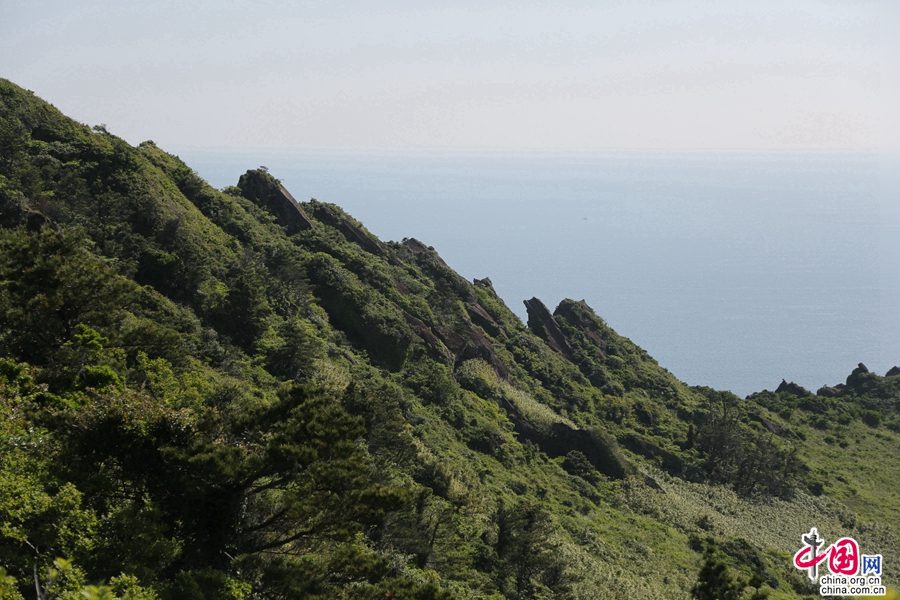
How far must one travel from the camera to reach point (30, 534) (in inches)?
498

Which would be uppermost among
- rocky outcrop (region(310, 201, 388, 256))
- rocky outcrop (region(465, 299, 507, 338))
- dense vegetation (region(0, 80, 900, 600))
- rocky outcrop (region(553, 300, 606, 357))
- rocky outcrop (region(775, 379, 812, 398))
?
rocky outcrop (region(310, 201, 388, 256))

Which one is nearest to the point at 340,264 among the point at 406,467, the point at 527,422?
the point at 527,422

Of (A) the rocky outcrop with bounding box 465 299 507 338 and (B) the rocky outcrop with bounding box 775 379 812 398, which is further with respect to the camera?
(B) the rocky outcrop with bounding box 775 379 812 398

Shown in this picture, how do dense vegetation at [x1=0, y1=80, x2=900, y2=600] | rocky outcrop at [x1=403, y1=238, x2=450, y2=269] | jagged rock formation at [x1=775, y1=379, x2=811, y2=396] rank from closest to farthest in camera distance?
dense vegetation at [x1=0, y1=80, x2=900, y2=600] < rocky outcrop at [x1=403, y1=238, x2=450, y2=269] < jagged rock formation at [x1=775, y1=379, x2=811, y2=396]

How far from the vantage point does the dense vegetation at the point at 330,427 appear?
52.4 feet

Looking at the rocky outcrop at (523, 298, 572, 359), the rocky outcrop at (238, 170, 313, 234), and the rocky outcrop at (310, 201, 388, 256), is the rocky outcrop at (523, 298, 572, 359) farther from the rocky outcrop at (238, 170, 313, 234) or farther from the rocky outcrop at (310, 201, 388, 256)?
the rocky outcrop at (238, 170, 313, 234)

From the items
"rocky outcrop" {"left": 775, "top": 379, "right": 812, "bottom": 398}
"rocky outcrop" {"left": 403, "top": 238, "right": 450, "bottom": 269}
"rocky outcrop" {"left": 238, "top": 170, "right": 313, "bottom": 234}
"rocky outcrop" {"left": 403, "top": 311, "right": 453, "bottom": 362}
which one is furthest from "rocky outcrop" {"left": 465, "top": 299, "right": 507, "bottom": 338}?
"rocky outcrop" {"left": 775, "top": 379, "right": 812, "bottom": 398}

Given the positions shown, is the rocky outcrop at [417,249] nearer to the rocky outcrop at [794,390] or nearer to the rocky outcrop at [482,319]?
the rocky outcrop at [482,319]

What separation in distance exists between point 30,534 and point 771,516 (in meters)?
59.4

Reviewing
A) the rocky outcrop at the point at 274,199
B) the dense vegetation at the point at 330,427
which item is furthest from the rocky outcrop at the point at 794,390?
the rocky outcrop at the point at 274,199

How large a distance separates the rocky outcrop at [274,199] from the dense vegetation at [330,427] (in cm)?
31

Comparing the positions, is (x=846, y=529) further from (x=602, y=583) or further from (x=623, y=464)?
(x=602, y=583)

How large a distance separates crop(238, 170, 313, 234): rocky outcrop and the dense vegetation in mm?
310

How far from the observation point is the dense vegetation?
16.0 m
